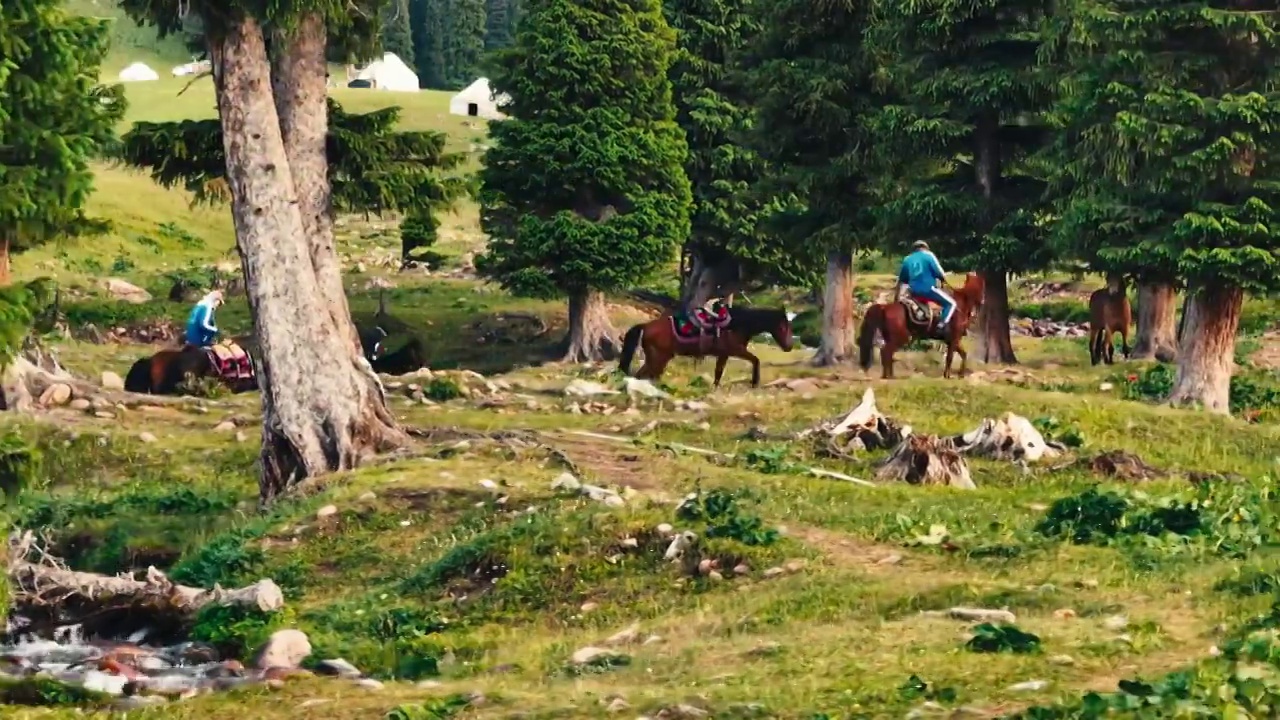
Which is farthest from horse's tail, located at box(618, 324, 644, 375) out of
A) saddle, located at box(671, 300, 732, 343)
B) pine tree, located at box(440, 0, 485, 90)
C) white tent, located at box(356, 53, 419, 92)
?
pine tree, located at box(440, 0, 485, 90)

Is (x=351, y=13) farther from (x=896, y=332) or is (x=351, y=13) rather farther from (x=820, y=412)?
(x=896, y=332)

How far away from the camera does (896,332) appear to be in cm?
3125

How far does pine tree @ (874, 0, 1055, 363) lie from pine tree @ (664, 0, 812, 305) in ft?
30.9

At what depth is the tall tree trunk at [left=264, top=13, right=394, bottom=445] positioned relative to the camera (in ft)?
67.6

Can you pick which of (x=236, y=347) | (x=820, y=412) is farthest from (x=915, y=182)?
(x=236, y=347)

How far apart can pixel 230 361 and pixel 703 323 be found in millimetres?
9135

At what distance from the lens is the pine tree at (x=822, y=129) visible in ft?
125

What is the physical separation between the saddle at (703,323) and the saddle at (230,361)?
8414 millimetres

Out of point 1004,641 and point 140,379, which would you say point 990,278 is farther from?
point 1004,641

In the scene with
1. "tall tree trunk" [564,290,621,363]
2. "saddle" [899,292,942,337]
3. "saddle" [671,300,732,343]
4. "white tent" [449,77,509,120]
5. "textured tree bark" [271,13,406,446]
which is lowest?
"tall tree trunk" [564,290,621,363]

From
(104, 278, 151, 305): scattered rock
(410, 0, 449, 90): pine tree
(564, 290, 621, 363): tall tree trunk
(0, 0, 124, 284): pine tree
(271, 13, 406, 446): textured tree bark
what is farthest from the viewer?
(410, 0, 449, 90): pine tree

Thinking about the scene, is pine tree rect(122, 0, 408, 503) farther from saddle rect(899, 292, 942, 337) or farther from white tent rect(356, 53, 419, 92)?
white tent rect(356, 53, 419, 92)

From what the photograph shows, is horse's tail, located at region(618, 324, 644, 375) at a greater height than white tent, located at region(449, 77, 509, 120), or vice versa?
white tent, located at region(449, 77, 509, 120)

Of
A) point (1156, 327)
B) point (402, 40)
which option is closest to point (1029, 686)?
point (1156, 327)
